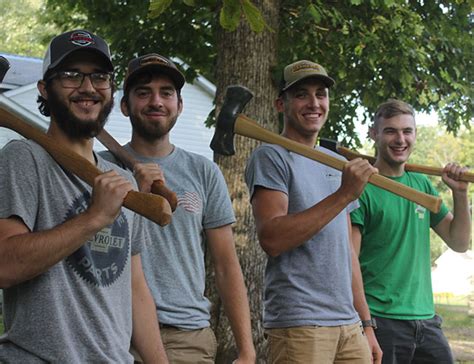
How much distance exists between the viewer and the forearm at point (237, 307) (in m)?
3.67

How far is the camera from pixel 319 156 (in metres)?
3.69

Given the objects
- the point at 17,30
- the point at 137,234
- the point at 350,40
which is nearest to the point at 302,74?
the point at 137,234

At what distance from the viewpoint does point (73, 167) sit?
Result: 2.61m

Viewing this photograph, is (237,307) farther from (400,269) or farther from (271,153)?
(400,269)

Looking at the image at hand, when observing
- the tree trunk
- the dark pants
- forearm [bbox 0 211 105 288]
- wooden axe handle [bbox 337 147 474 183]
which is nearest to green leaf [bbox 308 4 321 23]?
the tree trunk

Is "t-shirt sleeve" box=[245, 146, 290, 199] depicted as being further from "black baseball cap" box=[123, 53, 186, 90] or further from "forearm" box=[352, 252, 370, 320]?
"forearm" box=[352, 252, 370, 320]

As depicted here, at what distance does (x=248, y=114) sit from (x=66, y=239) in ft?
17.5

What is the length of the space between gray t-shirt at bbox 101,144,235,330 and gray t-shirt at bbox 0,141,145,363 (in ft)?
2.47

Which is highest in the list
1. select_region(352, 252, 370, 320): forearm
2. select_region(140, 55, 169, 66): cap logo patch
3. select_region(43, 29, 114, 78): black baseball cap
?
select_region(140, 55, 169, 66): cap logo patch

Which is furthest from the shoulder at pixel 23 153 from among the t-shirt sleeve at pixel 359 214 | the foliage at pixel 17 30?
the foliage at pixel 17 30

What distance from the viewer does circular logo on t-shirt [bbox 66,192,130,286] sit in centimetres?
254

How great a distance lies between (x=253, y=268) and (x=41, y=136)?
201 inches

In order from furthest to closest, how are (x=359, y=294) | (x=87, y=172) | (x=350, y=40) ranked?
(x=350, y=40) → (x=359, y=294) → (x=87, y=172)

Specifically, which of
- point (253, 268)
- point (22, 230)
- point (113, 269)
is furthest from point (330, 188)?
point (253, 268)
